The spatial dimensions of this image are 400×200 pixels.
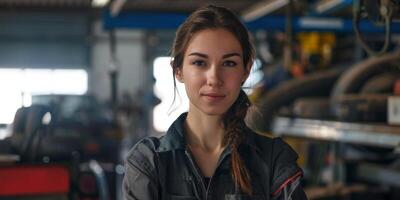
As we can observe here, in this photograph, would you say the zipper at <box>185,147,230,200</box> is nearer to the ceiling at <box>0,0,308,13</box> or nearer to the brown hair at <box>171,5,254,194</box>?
the brown hair at <box>171,5,254,194</box>

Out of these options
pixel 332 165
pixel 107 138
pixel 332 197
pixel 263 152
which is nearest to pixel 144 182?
pixel 263 152

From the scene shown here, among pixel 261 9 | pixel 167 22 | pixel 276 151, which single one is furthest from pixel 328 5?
pixel 276 151

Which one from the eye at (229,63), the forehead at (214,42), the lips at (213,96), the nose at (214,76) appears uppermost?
the forehead at (214,42)

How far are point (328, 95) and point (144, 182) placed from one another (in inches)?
148

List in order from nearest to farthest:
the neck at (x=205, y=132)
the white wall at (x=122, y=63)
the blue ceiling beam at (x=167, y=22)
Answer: the neck at (x=205, y=132) → the blue ceiling beam at (x=167, y=22) → the white wall at (x=122, y=63)

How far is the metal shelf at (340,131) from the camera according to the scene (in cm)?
292

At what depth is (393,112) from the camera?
120 inches

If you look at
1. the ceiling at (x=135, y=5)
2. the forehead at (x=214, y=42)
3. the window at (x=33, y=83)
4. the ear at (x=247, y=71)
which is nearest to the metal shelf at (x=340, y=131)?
the ceiling at (x=135, y=5)

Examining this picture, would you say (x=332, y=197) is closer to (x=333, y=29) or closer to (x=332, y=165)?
(x=332, y=165)

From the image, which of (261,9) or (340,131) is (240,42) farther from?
(261,9)

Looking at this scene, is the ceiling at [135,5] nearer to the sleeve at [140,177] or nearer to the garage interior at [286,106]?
the garage interior at [286,106]

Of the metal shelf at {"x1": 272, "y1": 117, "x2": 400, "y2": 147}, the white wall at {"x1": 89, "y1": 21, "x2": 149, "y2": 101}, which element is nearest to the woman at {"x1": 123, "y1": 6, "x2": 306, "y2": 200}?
the metal shelf at {"x1": 272, "y1": 117, "x2": 400, "y2": 147}

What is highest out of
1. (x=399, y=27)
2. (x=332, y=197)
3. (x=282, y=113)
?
(x=399, y=27)

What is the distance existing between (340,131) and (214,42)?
2.27 metres
